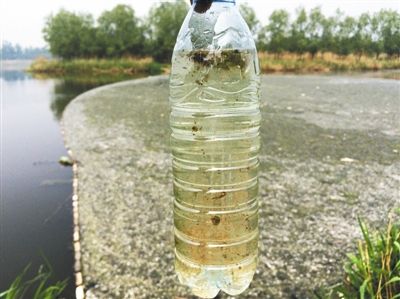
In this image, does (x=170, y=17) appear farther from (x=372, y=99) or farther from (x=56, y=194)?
(x=56, y=194)

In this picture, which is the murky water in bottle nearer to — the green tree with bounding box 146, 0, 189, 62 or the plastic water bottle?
the plastic water bottle

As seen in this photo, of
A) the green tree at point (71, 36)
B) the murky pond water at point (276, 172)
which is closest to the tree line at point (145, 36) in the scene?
the green tree at point (71, 36)

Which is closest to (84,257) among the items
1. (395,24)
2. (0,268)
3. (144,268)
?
(144,268)

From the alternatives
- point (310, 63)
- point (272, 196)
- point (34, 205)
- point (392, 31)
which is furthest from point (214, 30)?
point (310, 63)

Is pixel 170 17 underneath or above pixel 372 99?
above

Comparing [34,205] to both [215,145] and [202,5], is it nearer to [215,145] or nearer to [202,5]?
[215,145]
